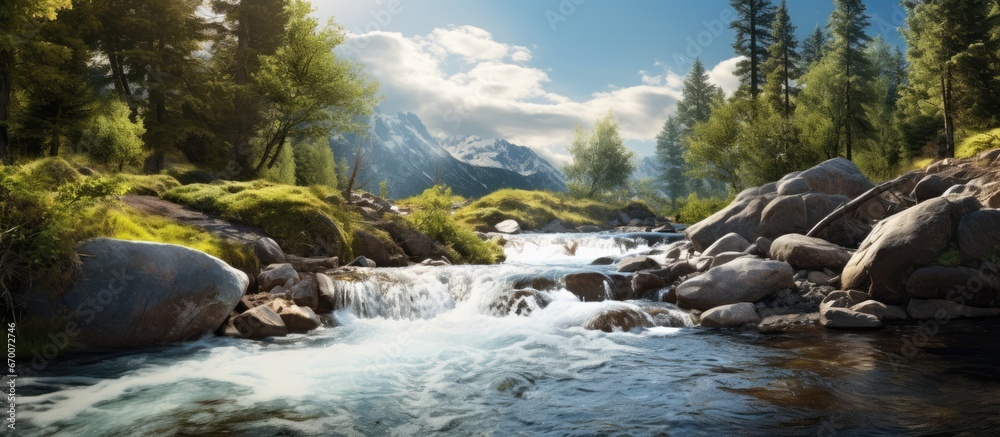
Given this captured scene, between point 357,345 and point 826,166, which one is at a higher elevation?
point 826,166

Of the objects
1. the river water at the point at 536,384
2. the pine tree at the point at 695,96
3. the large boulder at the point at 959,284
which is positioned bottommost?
the river water at the point at 536,384

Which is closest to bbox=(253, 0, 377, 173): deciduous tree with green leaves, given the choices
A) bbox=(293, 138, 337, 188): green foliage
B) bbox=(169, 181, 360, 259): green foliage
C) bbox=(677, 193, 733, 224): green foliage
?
bbox=(169, 181, 360, 259): green foliage

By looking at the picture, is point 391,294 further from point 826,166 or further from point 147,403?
point 826,166

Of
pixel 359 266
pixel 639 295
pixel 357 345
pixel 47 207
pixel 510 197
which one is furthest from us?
pixel 510 197

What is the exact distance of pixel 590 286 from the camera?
12.1 meters

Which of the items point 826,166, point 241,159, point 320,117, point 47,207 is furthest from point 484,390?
point 241,159

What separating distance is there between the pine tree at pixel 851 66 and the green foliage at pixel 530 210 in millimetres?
18301

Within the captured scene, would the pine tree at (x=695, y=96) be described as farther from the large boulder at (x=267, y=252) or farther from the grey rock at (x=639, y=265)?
the large boulder at (x=267, y=252)

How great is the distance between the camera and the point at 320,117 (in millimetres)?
22281

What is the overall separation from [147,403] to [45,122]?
680 inches

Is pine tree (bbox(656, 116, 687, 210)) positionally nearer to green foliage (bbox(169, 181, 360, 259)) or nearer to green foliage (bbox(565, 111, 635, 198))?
green foliage (bbox(565, 111, 635, 198))

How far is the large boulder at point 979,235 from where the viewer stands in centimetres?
968

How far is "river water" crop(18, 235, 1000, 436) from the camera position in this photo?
4848 millimetres

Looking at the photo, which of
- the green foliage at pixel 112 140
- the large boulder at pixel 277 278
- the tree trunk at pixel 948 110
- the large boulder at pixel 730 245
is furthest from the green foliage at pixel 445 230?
the tree trunk at pixel 948 110
